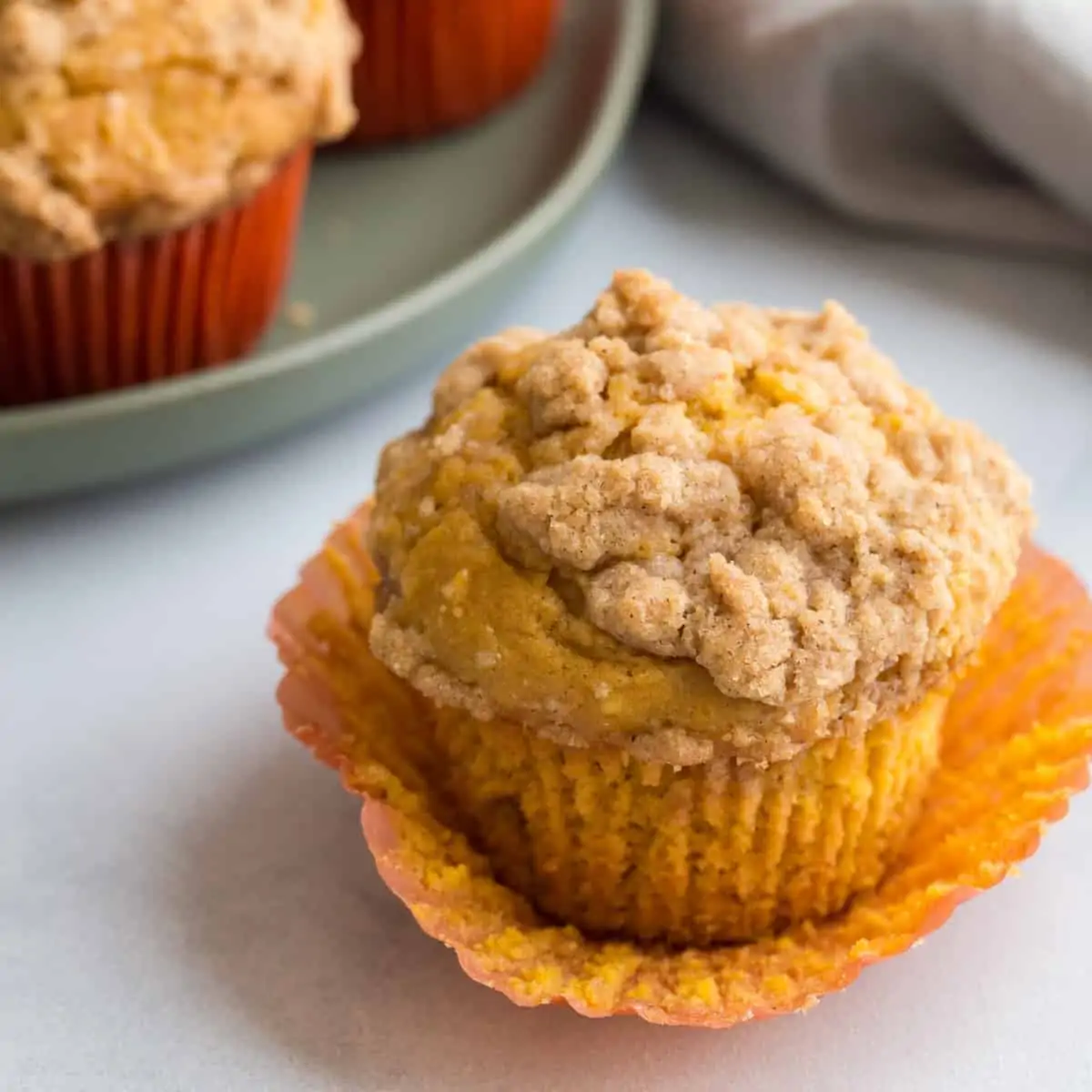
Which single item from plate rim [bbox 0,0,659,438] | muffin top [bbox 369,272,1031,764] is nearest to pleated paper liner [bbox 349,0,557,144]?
plate rim [bbox 0,0,659,438]

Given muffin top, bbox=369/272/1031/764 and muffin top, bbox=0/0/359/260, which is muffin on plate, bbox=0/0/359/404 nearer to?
muffin top, bbox=0/0/359/260

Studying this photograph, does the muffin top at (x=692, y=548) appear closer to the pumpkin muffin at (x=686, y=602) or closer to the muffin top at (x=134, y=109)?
the pumpkin muffin at (x=686, y=602)

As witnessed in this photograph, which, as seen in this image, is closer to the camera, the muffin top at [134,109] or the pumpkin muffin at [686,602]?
the pumpkin muffin at [686,602]

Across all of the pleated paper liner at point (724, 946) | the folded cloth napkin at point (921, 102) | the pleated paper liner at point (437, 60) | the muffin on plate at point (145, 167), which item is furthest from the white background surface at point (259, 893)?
the pleated paper liner at point (437, 60)

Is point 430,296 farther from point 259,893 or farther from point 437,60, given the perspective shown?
point 259,893

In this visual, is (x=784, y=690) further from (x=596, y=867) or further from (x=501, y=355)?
(x=501, y=355)
